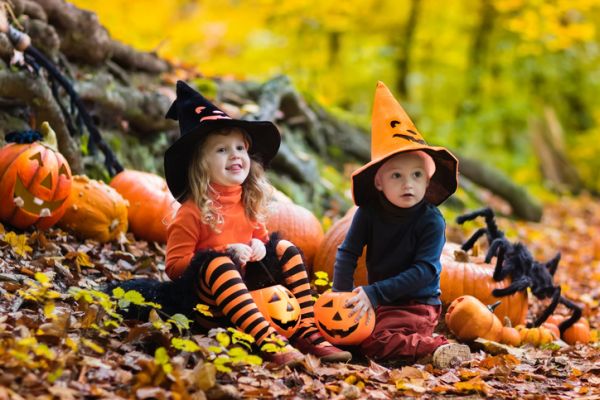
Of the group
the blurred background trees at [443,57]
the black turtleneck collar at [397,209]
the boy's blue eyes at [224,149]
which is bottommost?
the black turtleneck collar at [397,209]

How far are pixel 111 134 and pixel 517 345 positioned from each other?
4.07 meters

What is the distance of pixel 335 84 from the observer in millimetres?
15234

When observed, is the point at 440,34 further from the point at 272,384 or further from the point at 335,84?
the point at 272,384

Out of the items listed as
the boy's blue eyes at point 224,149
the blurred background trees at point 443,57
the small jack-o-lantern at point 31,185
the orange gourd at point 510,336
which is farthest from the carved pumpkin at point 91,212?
the blurred background trees at point 443,57

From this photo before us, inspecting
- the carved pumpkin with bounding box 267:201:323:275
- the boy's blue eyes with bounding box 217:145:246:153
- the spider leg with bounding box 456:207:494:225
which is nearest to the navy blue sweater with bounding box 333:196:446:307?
the boy's blue eyes with bounding box 217:145:246:153

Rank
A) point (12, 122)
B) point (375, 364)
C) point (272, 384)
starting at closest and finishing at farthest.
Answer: point (272, 384) → point (375, 364) → point (12, 122)

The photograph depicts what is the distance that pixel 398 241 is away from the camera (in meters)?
4.08

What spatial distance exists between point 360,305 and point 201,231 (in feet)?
3.15

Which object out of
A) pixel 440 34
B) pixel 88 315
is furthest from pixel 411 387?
pixel 440 34

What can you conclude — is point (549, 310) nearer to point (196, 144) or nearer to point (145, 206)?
point (196, 144)

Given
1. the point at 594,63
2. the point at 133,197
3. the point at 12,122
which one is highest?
the point at 594,63

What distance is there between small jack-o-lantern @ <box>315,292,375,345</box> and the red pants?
10cm

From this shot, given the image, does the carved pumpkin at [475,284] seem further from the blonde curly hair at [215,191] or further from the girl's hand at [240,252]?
the girl's hand at [240,252]

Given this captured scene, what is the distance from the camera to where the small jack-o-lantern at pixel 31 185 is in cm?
474
